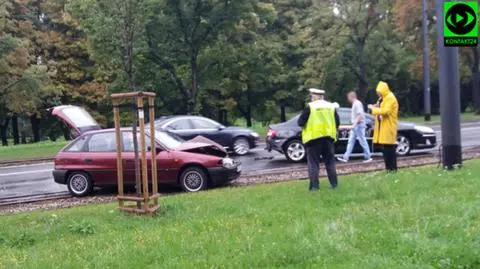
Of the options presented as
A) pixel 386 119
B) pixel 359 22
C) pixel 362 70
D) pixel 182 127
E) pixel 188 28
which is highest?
pixel 359 22

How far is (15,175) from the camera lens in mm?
18078

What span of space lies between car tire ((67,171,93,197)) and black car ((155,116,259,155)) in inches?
240

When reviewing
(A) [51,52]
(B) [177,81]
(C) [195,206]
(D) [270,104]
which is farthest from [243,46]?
(C) [195,206]

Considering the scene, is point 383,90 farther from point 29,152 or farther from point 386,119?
point 29,152

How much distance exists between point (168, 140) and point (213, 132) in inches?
250

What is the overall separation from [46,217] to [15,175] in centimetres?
945

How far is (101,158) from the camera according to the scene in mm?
13383

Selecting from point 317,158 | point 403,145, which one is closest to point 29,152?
point 403,145

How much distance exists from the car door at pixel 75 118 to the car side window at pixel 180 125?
5.47 meters

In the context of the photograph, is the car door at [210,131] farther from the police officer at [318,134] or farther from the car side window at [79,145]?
the police officer at [318,134]

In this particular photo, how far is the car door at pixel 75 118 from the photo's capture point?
1322cm

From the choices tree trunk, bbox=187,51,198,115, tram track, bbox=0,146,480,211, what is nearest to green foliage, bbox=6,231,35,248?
tram track, bbox=0,146,480,211

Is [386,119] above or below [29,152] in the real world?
above

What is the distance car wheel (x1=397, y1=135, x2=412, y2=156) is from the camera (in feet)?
56.6
